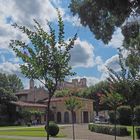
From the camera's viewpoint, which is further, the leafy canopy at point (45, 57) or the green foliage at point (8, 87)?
the green foliage at point (8, 87)

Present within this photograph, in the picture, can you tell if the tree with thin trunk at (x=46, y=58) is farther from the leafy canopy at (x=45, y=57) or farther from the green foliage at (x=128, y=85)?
the green foliage at (x=128, y=85)

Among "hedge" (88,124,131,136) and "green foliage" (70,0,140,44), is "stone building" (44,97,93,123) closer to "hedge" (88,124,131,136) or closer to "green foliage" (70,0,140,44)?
"hedge" (88,124,131,136)

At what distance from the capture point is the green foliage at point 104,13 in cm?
1769

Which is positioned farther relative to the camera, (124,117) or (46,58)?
(124,117)

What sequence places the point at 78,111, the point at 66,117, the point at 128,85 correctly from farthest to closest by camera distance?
the point at 66,117
the point at 78,111
the point at 128,85

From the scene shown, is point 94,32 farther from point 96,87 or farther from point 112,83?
point 96,87

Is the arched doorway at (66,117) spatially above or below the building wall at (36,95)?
below

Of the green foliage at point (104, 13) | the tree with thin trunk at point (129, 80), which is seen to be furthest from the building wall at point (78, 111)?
the green foliage at point (104, 13)

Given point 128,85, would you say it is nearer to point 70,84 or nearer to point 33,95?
point 70,84

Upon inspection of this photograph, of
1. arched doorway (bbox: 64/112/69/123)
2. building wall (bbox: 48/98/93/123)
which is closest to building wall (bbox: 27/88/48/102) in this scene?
building wall (bbox: 48/98/93/123)

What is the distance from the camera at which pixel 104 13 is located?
1969cm

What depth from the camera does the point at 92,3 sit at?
1888 cm

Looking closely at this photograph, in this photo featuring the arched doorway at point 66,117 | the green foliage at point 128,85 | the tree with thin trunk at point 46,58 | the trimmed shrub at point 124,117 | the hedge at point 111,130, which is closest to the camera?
the tree with thin trunk at point 46,58

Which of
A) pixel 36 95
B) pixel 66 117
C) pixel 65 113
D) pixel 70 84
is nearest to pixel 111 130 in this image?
pixel 66 117
